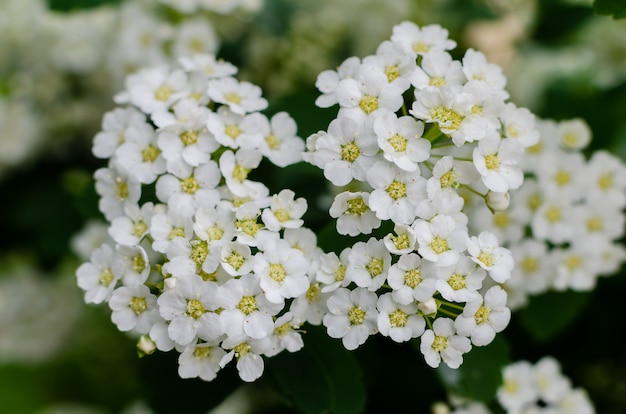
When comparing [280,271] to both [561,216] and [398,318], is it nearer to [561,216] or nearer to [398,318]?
[398,318]

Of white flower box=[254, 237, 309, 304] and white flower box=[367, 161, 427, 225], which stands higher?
white flower box=[367, 161, 427, 225]

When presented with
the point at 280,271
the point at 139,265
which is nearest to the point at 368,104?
the point at 280,271

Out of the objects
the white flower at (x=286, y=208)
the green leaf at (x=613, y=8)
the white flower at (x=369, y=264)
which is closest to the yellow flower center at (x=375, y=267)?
the white flower at (x=369, y=264)

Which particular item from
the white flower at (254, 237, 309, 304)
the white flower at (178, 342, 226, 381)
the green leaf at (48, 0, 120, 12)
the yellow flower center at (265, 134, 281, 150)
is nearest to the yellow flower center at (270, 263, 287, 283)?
the white flower at (254, 237, 309, 304)

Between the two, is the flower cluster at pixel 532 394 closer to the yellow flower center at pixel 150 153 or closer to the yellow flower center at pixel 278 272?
the yellow flower center at pixel 278 272

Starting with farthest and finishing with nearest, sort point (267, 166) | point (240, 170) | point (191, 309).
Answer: point (267, 166), point (240, 170), point (191, 309)

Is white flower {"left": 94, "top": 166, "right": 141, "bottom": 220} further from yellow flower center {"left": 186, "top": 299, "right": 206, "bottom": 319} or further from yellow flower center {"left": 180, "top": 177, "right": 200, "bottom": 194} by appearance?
yellow flower center {"left": 186, "top": 299, "right": 206, "bottom": 319}
